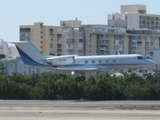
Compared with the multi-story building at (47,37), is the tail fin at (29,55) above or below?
below

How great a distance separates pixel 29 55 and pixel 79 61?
6728 millimetres

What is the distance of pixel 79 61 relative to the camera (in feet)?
234

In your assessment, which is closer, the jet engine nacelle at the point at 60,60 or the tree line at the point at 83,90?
the tree line at the point at 83,90

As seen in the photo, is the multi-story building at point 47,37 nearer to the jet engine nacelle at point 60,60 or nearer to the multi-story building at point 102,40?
the multi-story building at point 102,40

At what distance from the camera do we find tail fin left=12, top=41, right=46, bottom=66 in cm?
7331

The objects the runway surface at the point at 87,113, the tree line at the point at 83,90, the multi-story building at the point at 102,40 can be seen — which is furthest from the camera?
the multi-story building at the point at 102,40

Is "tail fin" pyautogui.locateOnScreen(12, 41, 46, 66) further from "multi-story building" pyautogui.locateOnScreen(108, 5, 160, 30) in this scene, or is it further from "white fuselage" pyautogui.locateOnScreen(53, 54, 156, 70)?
"multi-story building" pyautogui.locateOnScreen(108, 5, 160, 30)

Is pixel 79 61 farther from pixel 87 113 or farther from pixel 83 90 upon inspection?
pixel 87 113

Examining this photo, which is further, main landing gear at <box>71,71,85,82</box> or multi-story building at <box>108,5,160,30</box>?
multi-story building at <box>108,5,160,30</box>

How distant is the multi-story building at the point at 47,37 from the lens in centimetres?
17675

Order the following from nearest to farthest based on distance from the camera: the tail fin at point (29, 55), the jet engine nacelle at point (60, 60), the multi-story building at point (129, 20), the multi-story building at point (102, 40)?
1. the jet engine nacelle at point (60, 60)
2. the tail fin at point (29, 55)
3. the multi-story building at point (102, 40)
4. the multi-story building at point (129, 20)

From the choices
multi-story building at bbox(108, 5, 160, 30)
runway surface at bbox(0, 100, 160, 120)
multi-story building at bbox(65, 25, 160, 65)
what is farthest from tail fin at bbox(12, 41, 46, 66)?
multi-story building at bbox(108, 5, 160, 30)

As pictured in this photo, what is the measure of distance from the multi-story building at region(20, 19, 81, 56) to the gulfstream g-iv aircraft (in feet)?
331

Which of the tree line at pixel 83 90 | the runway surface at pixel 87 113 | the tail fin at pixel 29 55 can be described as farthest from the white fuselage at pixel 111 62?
the runway surface at pixel 87 113
